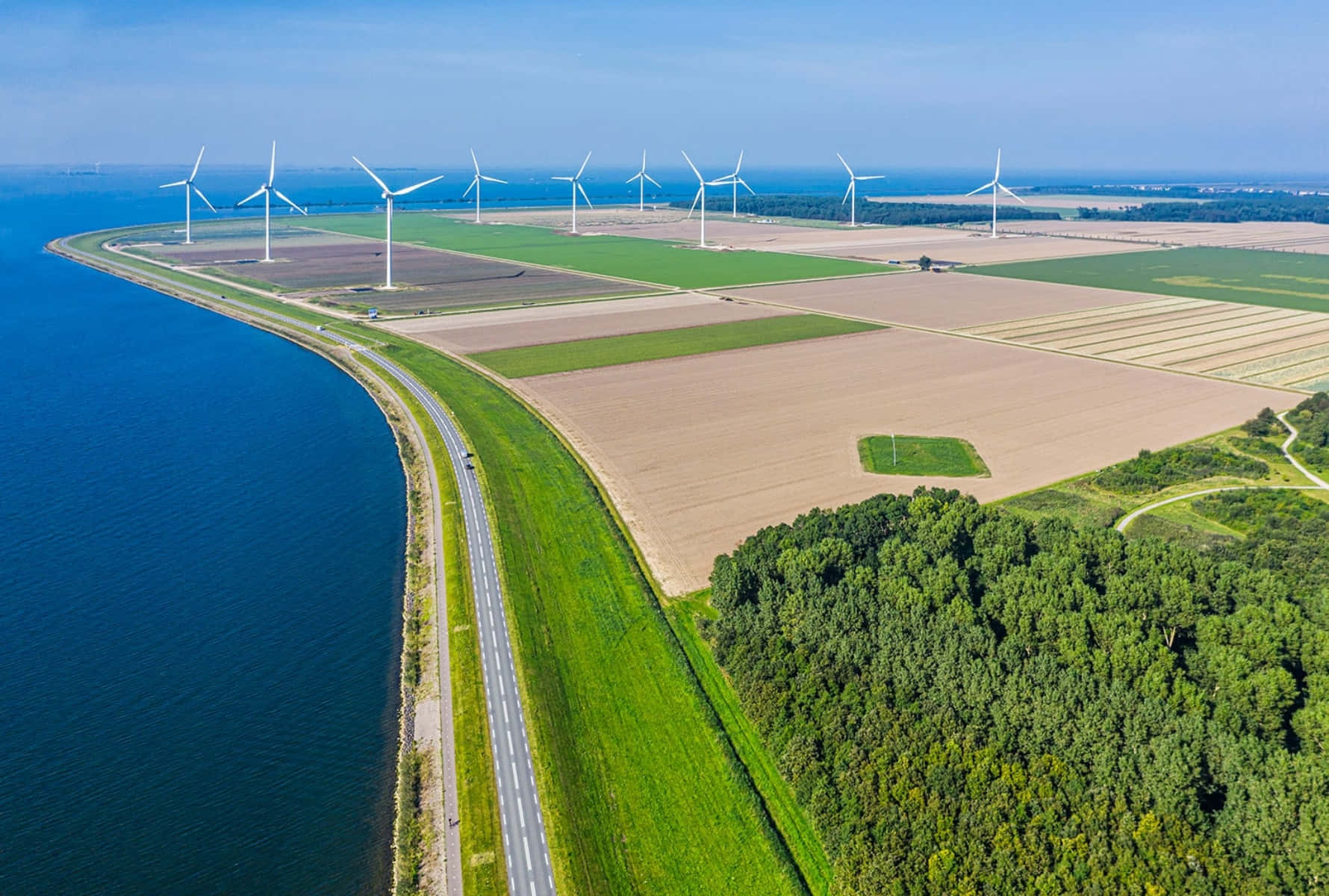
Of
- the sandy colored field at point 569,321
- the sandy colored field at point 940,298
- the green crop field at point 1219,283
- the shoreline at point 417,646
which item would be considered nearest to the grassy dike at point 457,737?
the shoreline at point 417,646

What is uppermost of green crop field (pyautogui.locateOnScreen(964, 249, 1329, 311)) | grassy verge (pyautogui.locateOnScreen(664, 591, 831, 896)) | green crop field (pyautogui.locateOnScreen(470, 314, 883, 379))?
green crop field (pyautogui.locateOnScreen(964, 249, 1329, 311))

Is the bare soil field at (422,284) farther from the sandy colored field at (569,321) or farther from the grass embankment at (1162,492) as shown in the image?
the grass embankment at (1162,492)

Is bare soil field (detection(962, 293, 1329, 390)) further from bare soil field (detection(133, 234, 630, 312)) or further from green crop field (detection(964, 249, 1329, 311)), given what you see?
bare soil field (detection(133, 234, 630, 312))

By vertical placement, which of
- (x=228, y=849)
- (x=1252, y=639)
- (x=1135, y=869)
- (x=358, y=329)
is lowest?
(x=228, y=849)

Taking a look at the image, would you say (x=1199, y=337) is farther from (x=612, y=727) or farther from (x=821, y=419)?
(x=612, y=727)

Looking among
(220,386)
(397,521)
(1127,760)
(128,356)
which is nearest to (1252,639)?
(1127,760)

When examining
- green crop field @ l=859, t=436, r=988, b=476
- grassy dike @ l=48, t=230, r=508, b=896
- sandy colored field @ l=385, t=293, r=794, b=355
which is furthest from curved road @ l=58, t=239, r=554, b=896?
sandy colored field @ l=385, t=293, r=794, b=355

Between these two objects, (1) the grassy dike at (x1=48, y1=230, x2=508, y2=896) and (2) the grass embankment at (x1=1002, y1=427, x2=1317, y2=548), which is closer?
(1) the grassy dike at (x1=48, y1=230, x2=508, y2=896)

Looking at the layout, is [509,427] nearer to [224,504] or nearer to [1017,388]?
[224,504]
